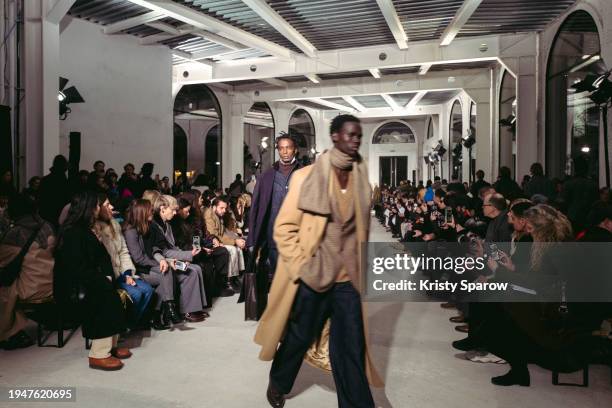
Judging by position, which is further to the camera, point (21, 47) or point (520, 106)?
point (520, 106)

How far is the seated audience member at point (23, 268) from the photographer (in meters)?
3.84

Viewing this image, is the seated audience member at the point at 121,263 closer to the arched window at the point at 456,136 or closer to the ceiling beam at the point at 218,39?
the ceiling beam at the point at 218,39

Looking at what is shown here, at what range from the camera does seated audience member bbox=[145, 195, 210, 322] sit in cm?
471

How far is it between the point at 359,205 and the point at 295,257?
1.34 feet

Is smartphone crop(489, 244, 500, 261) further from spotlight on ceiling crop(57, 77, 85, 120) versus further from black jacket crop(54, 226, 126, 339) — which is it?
spotlight on ceiling crop(57, 77, 85, 120)

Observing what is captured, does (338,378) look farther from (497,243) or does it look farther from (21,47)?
(21,47)

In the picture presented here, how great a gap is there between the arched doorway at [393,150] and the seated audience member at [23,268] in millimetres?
25072

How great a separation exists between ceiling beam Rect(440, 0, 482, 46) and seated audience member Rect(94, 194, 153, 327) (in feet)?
22.3

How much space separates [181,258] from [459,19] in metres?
7.05

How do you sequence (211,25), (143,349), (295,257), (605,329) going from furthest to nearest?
(211,25) → (143,349) → (605,329) → (295,257)

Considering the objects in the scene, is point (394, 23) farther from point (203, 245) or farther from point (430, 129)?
point (430, 129)

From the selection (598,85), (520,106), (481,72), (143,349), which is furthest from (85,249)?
(481,72)

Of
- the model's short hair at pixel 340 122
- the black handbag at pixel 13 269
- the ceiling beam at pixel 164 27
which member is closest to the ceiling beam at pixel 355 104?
the ceiling beam at pixel 164 27

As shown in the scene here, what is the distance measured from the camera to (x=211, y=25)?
9.27 metres
